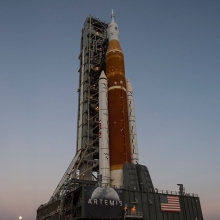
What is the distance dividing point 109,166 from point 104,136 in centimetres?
474

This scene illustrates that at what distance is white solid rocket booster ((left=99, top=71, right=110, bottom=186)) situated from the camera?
135 ft

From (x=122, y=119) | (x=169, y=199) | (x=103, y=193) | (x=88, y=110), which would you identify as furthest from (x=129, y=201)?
(x=88, y=110)

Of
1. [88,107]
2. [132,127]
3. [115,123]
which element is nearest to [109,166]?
[115,123]

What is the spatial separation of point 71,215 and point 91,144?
55.4ft

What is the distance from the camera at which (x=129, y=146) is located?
4428 centimetres

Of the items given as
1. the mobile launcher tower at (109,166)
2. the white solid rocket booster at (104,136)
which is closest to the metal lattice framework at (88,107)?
the mobile launcher tower at (109,166)

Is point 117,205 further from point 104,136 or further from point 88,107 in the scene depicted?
point 88,107

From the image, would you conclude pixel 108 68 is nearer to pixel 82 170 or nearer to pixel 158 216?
pixel 82 170

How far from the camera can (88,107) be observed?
53.9m

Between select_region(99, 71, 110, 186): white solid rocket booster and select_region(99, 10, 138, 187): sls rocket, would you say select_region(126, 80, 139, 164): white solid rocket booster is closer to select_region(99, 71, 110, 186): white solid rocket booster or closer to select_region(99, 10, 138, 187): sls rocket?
select_region(99, 10, 138, 187): sls rocket

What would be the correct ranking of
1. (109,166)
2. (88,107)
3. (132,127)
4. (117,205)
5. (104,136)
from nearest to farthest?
(117,205) < (109,166) < (104,136) < (132,127) < (88,107)

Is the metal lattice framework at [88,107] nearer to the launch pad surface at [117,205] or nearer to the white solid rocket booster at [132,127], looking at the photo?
the launch pad surface at [117,205]

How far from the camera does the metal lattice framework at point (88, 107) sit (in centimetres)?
4763

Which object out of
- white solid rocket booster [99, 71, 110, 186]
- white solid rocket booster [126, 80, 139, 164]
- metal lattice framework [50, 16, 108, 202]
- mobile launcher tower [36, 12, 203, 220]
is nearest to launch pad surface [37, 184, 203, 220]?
mobile launcher tower [36, 12, 203, 220]
